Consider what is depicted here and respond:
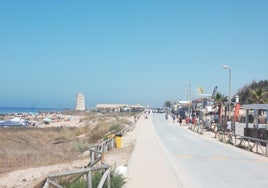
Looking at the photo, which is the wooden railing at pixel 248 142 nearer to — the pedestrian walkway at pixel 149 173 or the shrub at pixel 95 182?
the pedestrian walkway at pixel 149 173

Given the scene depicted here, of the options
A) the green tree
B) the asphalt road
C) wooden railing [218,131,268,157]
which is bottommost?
the asphalt road

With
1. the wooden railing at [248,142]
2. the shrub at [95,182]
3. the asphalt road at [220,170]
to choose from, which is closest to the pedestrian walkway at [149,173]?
the asphalt road at [220,170]

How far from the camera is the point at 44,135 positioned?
53219 millimetres

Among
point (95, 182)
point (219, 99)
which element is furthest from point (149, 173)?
point (219, 99)

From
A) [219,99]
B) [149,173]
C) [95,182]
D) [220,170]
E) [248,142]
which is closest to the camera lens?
[95,182]

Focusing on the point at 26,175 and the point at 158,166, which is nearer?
the point at 158,166

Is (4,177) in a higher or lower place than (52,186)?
lower

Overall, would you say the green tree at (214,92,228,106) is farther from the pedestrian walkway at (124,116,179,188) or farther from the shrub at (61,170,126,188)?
the shrub at (61,170,126,188)

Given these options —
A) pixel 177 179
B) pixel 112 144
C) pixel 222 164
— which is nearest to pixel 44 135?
pixel 112 144

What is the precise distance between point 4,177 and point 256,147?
13901mm

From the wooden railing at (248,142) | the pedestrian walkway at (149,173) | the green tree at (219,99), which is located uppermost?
the green tree at (219,99)

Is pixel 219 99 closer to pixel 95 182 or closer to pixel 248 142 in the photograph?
pixel 248 142

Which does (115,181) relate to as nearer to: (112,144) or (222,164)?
(222,164)

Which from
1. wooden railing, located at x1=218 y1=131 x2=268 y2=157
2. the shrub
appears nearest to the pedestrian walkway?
the shrub
